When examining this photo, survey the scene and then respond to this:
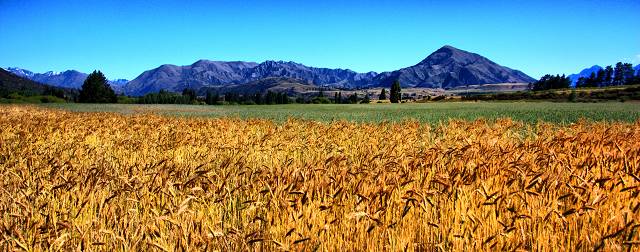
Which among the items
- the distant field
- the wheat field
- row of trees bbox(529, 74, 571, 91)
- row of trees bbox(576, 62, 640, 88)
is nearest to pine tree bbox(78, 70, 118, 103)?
the distant field

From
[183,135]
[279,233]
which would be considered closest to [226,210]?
[279,233]

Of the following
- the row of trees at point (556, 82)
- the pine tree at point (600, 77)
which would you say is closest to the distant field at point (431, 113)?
the row of trees at point (556, 82)

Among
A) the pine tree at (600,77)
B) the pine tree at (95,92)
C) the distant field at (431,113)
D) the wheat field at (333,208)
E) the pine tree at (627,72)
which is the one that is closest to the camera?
the wheat field at (333,208)

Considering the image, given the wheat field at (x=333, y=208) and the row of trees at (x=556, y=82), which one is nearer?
the wheat field at (x=333, y=208)

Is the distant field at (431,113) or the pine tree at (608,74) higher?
the pine tree at (608,74)

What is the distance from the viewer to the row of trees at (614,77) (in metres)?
177

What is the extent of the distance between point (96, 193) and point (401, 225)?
3.37 meters

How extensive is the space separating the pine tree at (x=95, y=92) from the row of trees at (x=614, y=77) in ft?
616

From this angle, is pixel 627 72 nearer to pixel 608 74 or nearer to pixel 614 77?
pixel 614 77

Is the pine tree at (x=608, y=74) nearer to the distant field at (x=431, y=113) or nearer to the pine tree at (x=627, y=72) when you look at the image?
the pine tree at (x=627, y=72)

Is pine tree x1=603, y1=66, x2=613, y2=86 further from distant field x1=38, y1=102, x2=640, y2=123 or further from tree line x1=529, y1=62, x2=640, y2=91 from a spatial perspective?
distant field x1=38, y1=102, x2=640, y2=123

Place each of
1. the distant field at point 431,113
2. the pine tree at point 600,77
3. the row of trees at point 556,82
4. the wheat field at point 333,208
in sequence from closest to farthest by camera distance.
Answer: the wheat field at point 333,208 < the distant field at point 431,113 < the row of trees at point 556,82 < the pine tree at point 600,77

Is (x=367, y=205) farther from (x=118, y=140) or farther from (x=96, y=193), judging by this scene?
(x=118, y=140)

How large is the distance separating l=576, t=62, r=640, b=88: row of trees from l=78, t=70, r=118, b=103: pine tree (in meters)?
188
